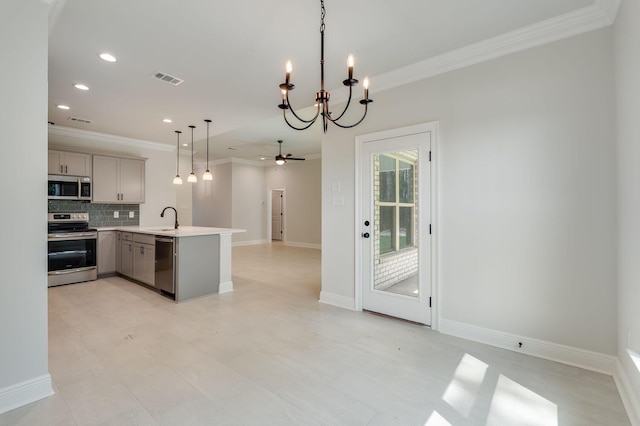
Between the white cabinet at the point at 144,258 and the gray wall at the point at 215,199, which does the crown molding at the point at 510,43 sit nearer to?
the white cabinet at the point at 144,258

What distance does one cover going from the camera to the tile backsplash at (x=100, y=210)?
535 cm

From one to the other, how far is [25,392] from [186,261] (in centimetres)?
223

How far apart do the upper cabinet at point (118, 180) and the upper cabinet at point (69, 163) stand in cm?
13

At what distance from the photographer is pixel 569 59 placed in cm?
242

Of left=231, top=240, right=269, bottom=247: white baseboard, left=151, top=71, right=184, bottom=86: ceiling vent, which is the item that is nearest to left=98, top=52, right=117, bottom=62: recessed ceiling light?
left=151, top=71, right=184, bottom=86: ceiling vent

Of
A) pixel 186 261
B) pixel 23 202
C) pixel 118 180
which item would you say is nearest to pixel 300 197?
pixel 118 180

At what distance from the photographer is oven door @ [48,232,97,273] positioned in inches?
189

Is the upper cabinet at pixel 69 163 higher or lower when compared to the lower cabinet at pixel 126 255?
higher

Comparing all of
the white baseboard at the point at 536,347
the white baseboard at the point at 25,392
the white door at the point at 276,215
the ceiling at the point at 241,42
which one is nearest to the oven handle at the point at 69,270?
the ceiling at the point at 241,42

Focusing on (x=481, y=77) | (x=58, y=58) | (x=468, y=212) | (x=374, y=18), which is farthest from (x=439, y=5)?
(x=58, y=58)

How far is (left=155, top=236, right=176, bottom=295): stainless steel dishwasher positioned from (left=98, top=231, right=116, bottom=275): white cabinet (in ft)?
5.84

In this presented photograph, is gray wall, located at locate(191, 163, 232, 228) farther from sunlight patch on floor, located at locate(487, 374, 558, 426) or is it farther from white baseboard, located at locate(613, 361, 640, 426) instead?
Result: white baseboard, located at locate(613, 361, 640, 426)

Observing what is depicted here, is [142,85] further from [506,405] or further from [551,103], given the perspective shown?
[506,405]

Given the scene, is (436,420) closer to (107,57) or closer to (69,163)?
(107,57)
